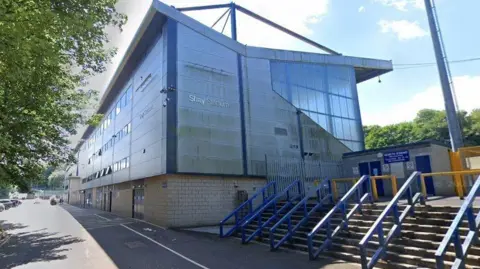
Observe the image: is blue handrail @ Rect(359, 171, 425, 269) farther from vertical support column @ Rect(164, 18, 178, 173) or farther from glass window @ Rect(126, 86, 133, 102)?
glass window @ Rect(126, 86, 133, 102)

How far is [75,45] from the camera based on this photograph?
30.3ft

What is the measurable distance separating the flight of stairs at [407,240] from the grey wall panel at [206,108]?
8.24 metres

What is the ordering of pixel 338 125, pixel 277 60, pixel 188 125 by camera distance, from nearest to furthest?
pixel 188 125, pixel 277 60, pixel 338 125

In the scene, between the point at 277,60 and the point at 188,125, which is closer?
the point at 188,125

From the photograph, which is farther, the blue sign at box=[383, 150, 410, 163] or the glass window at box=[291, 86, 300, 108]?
the glass window at box=[291, 86, 300, 108]

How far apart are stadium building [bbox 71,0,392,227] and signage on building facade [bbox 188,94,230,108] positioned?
7cm

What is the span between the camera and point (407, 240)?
7.49 m

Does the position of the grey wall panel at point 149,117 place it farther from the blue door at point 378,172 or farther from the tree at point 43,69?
the blue door at point 378,172

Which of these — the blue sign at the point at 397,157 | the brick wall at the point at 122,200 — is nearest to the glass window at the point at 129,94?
the brick wall at the point at 122,200

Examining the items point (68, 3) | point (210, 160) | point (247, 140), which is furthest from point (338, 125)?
point (68, 3)

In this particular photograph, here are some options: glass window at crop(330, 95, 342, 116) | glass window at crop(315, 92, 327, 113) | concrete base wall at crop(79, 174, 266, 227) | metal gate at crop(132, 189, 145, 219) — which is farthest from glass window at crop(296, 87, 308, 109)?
metal gate at crop(132, 189, 145, 219)

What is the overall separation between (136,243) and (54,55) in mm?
7839

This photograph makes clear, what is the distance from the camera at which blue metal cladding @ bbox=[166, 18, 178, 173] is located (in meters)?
16.1

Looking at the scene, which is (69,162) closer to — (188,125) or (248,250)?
(188,125)
